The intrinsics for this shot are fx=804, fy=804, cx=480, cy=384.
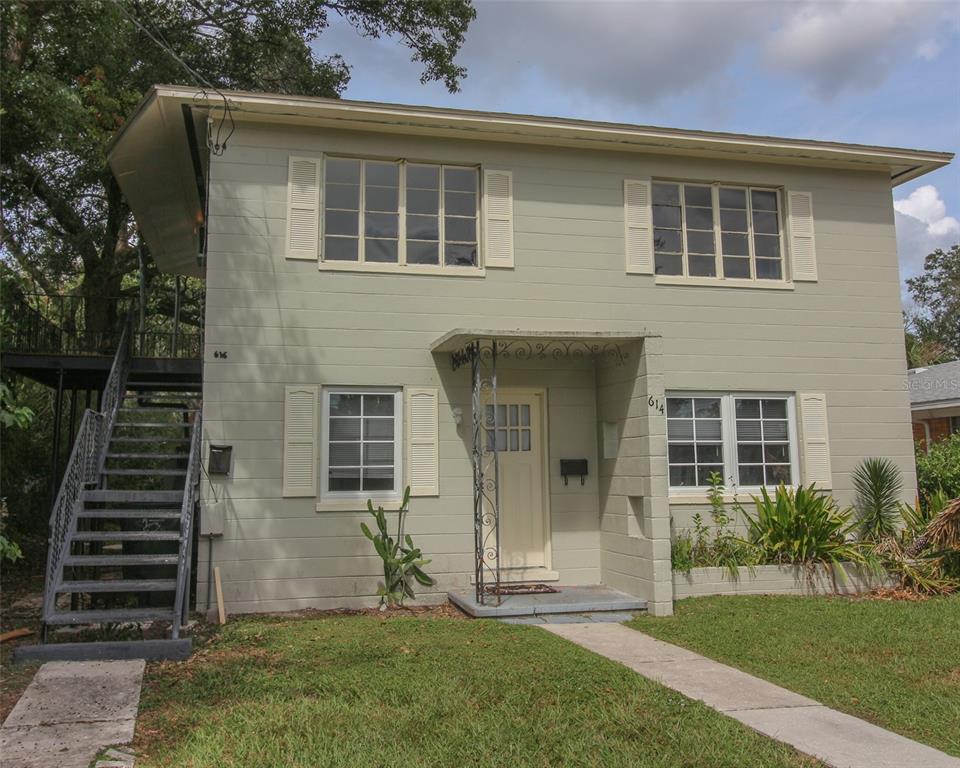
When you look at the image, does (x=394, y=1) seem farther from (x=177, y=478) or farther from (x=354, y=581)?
(x=354, y=581)

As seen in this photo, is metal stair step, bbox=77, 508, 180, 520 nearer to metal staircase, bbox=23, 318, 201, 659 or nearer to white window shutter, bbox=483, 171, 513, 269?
metal staircase, bbox=23, 318, 201, 659

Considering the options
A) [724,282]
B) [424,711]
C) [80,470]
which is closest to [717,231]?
[724,282]

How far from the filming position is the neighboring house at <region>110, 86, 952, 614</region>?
8.60m

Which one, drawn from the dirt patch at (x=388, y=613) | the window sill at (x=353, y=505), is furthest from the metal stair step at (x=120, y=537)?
the window sill at (x=353, y=505)

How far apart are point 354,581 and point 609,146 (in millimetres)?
5937

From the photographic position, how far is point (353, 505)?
28.7ft

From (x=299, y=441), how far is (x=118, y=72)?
7308 millimetres

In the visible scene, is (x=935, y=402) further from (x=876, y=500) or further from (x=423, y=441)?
(x=423, y=441)

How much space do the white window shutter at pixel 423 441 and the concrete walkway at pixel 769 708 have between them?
2459mm

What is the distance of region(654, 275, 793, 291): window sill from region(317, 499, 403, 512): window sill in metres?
4.22

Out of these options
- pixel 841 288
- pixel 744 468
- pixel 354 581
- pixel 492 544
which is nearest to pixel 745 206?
pixel 841 288

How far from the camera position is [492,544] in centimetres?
939

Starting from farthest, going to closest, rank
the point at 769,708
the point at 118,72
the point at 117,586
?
the point at 118,72, the point at 117,586, the point at 769,708

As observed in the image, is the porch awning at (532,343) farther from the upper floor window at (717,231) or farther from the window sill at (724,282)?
the upper floor window at (717,231)
